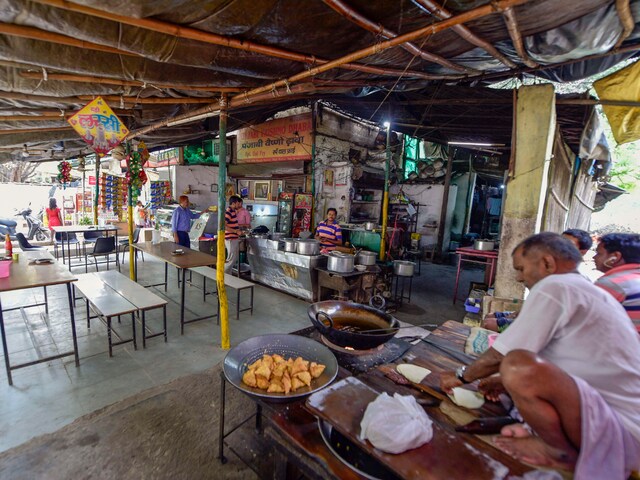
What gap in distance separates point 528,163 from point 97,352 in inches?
252

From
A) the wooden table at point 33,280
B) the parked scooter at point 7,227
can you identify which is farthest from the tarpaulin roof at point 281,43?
the parked scooter at point 7,227

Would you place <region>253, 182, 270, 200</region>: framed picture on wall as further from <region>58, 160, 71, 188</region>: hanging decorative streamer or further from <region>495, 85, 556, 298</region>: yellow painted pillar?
<region>495, 85, 556, 298</region>: yellow painted pillar

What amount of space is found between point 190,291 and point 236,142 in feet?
22.7

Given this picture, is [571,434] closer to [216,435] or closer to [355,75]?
[216,435]

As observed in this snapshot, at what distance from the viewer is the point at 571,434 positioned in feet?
4.56

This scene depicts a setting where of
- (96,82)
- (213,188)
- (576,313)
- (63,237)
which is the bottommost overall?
(63,237)

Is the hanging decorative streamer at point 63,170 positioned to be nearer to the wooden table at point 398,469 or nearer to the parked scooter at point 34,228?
the parked scooter at point 34,228

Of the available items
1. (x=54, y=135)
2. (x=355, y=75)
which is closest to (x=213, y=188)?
(x=54, y=135)

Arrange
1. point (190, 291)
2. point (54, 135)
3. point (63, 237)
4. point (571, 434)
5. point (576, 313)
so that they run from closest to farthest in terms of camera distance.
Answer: point (571, 434), point (576, 313), point (54, 135), point (190, 291), point (63, 237)

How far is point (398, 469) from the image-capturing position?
137 centimetres

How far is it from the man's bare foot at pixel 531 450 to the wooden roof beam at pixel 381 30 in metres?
2.97

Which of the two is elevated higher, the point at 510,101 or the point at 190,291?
the point at 510,101

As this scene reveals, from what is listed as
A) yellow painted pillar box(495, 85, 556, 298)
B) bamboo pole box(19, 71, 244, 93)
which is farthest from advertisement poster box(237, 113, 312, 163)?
yellow painted pillar box(495, 85, 556, 298)

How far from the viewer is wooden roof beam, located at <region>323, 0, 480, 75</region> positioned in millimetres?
2232
